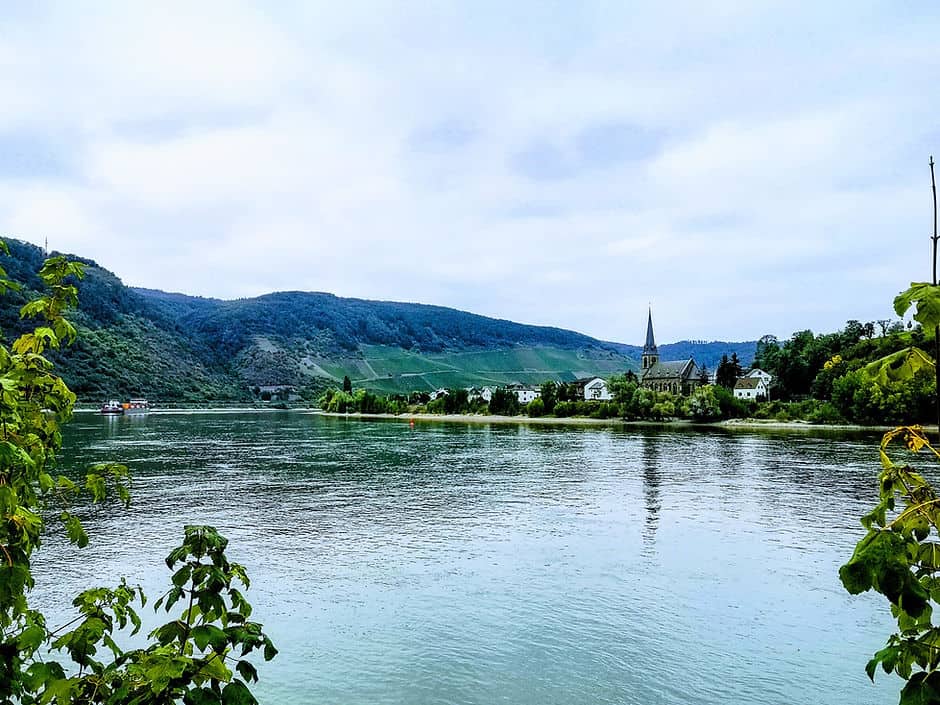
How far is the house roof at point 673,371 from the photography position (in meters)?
162

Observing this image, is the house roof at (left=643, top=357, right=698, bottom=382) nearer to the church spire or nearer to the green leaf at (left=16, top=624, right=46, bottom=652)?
the church spire

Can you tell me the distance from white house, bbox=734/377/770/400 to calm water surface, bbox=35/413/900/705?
102m

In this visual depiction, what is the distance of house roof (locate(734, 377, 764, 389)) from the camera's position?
460 ft

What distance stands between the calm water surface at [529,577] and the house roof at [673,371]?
121 metres

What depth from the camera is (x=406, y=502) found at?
32438 mm

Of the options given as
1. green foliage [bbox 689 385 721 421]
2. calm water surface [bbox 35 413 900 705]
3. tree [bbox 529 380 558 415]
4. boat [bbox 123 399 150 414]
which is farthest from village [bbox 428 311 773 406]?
calm water surface [bbox 35 413 900 705]

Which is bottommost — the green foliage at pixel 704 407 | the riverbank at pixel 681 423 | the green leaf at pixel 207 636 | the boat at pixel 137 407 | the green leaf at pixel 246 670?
the boat at pixel 137 407

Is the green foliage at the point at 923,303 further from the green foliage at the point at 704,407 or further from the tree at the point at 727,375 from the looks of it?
the tree at the point at 727,375

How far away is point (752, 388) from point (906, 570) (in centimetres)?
14811

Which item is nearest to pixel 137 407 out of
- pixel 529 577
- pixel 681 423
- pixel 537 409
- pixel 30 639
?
pixel 537 409

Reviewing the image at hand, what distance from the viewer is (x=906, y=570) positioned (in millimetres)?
2941

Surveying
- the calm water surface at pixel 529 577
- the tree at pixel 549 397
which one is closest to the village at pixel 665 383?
the tree at pixel 549 397

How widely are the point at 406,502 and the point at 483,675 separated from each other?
19333 millimetres

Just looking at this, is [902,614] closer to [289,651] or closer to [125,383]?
[289,651]
